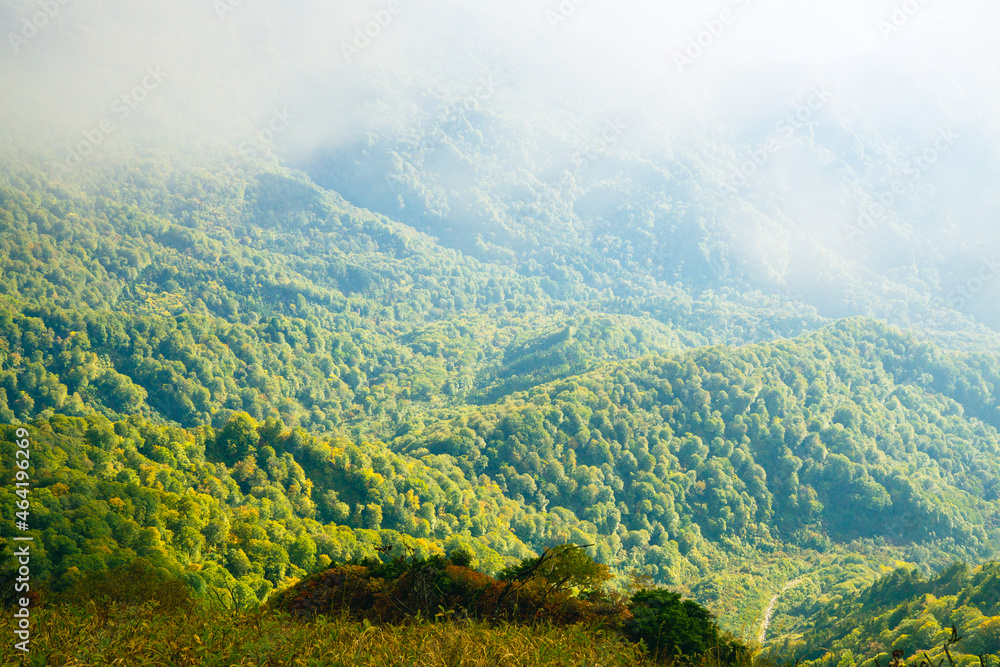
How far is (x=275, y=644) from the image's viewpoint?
909 cm

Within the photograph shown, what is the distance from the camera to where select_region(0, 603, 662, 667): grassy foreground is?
876cm

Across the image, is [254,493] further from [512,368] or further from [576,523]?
[512,368]

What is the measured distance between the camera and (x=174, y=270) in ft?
630

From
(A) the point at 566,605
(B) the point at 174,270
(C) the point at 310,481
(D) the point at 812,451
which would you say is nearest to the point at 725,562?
(D) the point at 812,451

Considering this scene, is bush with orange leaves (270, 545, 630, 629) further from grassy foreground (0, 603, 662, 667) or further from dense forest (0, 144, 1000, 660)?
dense forest (0, 144, 1000, 660)

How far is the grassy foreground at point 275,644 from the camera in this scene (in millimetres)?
Answer: 8758

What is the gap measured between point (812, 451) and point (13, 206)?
656 feet

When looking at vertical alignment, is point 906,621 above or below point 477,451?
below

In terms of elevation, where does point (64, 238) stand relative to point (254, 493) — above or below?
above

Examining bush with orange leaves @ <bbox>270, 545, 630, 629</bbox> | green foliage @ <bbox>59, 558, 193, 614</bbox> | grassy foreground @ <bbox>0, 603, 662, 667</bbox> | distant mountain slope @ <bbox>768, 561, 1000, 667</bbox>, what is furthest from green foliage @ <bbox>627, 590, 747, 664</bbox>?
distant mountain slope @ <bbox>768, 561, 1000, 667</bbox>

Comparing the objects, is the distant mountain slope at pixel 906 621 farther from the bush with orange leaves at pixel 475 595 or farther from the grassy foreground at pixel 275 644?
the grassy foreground at pixel 275 644

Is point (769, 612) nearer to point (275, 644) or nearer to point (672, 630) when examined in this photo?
point (672, 630)

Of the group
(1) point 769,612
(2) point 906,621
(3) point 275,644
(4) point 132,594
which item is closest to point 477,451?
(1) point 769,612

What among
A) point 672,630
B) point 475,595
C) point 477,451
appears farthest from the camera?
point 477,451
